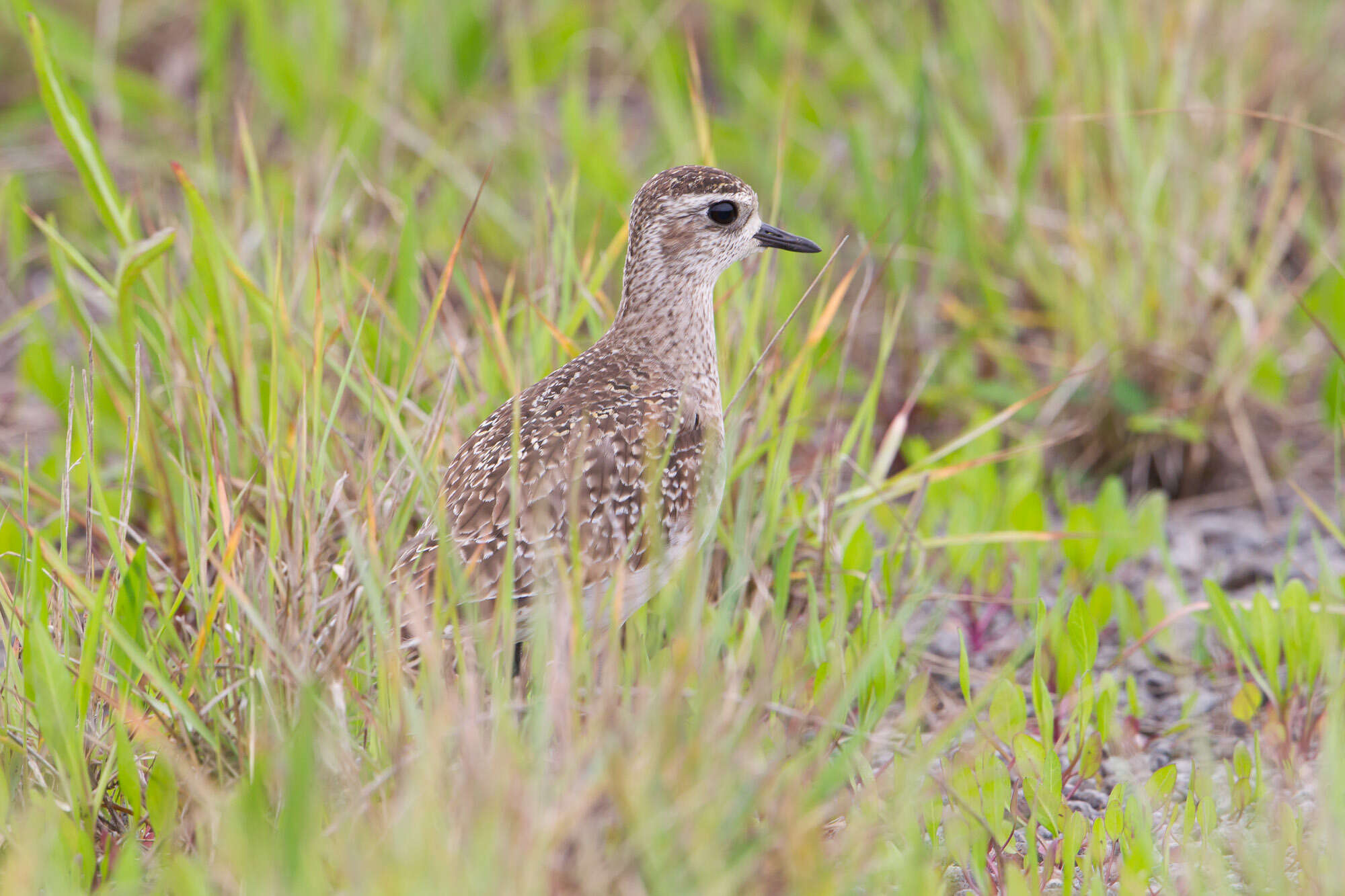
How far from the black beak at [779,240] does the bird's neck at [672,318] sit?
0.64 ft

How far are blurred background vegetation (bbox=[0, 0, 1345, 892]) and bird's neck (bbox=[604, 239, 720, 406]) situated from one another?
267 mm

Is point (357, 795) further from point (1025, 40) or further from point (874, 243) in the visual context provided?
point (1025, 40)

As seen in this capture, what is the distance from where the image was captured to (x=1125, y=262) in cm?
513

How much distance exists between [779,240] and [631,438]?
81 cm

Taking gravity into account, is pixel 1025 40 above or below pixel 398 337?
above

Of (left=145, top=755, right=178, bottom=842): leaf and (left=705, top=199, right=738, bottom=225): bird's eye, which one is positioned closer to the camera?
(left=145, top=755, right=178, bottom=842): leaf

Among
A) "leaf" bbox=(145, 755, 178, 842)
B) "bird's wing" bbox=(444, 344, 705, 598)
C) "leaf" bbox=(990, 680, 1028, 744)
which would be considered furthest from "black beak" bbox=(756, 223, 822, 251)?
"leaf" bbox=(145, 755, 178, 842)

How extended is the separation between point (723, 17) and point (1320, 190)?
9.27 feet

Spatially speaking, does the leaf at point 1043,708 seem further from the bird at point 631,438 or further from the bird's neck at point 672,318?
the bird's neck at point 672,318

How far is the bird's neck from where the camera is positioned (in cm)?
387

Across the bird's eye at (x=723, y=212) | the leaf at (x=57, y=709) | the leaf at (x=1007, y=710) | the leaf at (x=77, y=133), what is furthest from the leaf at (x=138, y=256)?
the leaf at (x=1007, y=710)

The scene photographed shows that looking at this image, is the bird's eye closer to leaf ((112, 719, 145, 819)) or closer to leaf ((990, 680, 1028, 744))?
leaf ((990, 680, 1028, 744))

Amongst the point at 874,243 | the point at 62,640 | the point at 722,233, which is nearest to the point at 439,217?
the point at 874,243

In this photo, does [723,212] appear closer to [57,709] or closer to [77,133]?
[77,133]
